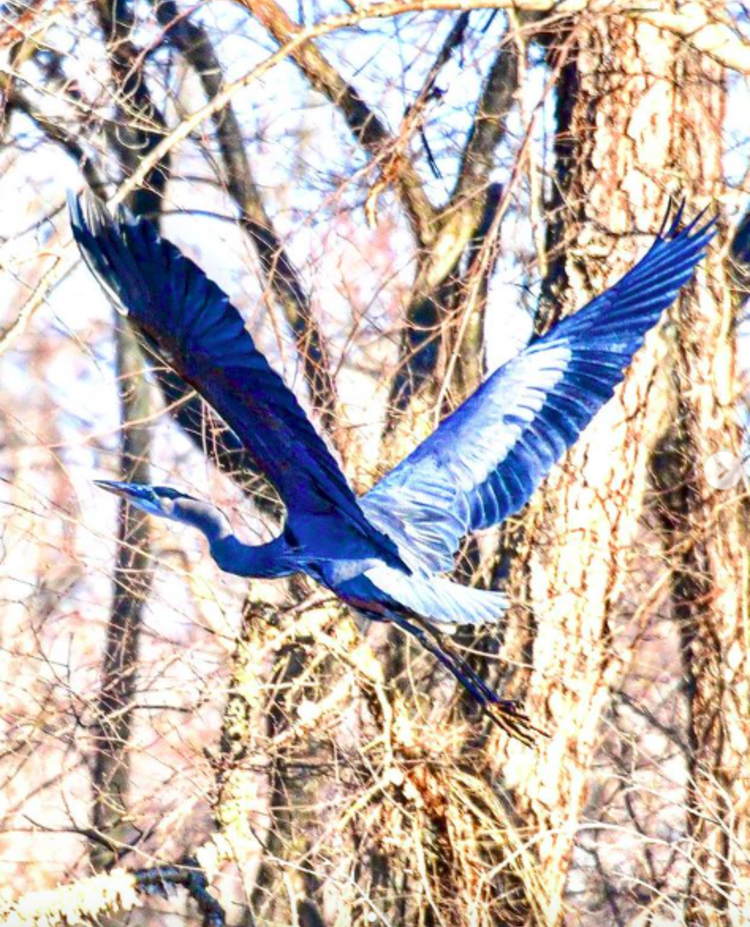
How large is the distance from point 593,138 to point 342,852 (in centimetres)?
321

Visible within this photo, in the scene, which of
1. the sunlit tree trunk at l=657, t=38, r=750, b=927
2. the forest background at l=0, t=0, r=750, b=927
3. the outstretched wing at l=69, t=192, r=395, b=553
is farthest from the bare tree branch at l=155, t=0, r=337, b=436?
the outstretched wing at l=69, t=192, r=395, b=553

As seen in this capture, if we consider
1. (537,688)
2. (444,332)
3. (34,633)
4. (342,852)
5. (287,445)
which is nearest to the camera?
Result: (287,445)

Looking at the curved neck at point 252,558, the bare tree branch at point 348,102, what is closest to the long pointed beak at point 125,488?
the curved neck at point 252,558

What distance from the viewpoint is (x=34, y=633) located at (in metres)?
5.51

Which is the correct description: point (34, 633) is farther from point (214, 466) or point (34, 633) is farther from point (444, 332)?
point (444, 332)

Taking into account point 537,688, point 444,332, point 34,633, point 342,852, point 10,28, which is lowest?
point 342,852

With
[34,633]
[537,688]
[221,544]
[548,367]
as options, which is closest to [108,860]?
[34,633]

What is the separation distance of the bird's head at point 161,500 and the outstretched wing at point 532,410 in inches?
22.0

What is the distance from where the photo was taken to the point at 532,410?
17.6 feet

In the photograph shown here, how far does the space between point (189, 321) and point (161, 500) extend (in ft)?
3.70

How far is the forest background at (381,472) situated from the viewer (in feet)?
18.8

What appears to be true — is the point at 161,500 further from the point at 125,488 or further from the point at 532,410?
the point at 532,410

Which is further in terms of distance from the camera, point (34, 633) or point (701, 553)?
point (701, 553)

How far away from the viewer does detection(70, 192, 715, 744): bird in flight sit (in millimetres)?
3834
